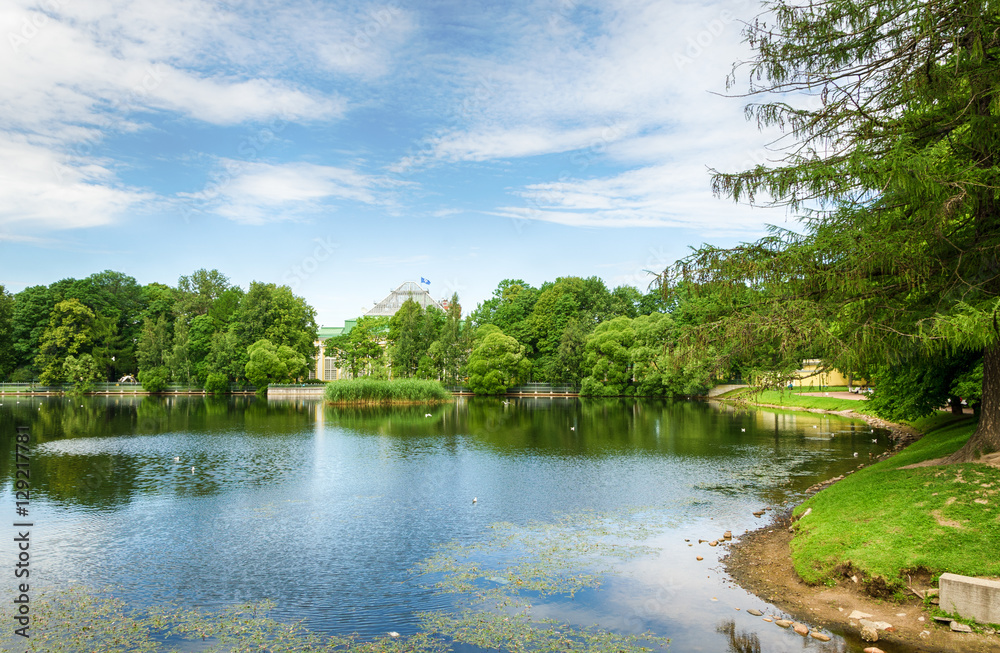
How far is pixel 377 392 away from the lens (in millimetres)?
57469

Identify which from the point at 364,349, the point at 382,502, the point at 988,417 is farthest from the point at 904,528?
the point at 364,349

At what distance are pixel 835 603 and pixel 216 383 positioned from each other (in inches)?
2989

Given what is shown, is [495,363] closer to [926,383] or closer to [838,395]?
[838,395]

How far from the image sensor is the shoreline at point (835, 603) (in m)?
8.72

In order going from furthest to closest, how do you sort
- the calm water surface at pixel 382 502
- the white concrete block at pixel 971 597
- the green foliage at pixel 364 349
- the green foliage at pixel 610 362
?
the green foliage at pixel 364 349 < the green foliage at pixel 610 362 < the calm water surface at pixel 382 502 < the white concrete block at pixel 971 597

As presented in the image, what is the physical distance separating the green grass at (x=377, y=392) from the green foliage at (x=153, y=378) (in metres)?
31.4

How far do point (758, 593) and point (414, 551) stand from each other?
7243mm

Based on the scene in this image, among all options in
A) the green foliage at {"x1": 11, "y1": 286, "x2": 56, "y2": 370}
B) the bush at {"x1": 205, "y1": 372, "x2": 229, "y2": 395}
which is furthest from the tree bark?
the green foliage at {"x1": 11, "y1": 286, "x2": 56, "y2": 370}

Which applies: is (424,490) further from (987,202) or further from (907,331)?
(987,202)

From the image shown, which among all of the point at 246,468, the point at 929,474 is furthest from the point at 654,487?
the point at 246,468

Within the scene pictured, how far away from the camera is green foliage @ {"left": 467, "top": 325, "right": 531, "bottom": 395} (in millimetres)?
72000

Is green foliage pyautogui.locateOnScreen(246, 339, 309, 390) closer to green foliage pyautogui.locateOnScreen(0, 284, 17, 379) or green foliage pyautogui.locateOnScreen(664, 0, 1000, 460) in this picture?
green foliage pyautogui.locateOnScreen(0, 284, 17, 379)

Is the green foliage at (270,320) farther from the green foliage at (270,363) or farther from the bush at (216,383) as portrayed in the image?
the bush at (216,383)

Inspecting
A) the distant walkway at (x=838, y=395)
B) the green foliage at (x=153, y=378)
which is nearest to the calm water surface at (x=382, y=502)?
the distant walkway at (x=838, y=395)
